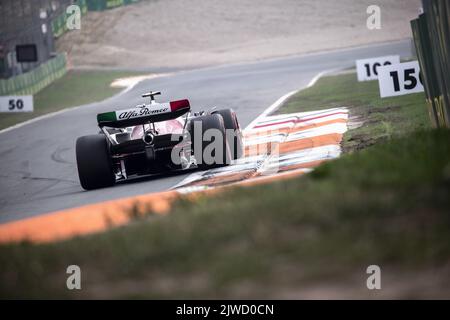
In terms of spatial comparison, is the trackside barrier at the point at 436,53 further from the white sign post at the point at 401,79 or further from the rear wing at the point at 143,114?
the rear wing at the point at 143,114

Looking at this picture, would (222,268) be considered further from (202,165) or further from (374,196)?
(202,165)

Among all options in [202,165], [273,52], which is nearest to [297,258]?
[202,165]

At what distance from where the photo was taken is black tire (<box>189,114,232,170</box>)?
527 inches

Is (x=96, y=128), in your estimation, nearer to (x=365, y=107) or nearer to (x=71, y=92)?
(x=365, y=107)

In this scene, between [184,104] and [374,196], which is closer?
[374,196]

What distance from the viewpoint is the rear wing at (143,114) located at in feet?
44.8

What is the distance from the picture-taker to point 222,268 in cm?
519

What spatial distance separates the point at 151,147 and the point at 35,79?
29249mm

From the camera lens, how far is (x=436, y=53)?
12.9m

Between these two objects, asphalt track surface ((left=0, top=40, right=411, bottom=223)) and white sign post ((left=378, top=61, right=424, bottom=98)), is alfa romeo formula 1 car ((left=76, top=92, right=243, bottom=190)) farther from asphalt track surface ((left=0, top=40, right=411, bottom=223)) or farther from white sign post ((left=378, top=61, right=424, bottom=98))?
white sign post ((left=378, top=61, right=424, bottom=98))

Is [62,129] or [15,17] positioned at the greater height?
[15,17]

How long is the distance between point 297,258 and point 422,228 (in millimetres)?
710

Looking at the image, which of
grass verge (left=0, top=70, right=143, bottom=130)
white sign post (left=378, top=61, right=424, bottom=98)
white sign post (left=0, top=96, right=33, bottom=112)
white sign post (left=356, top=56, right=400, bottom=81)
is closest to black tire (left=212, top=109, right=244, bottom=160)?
white sign post (left=378, top=61, right=424, bottom=98)

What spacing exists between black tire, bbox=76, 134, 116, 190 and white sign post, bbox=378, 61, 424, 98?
5878mm
